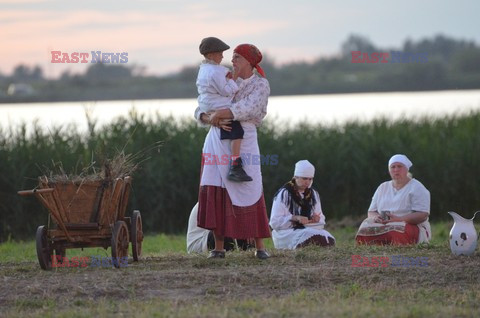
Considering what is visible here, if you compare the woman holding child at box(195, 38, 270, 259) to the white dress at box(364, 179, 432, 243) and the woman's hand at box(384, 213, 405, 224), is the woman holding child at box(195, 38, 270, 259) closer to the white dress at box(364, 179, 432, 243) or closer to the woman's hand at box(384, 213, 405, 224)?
the woman's hand at box(384, 213, 405, 224)

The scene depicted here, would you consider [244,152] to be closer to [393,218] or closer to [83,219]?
[83,219]

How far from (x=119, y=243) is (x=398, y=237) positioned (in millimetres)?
3886

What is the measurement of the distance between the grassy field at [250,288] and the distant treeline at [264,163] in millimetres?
8631

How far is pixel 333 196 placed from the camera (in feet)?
67.2

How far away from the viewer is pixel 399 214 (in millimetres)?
12797

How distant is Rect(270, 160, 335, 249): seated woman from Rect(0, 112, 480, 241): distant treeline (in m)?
6.86

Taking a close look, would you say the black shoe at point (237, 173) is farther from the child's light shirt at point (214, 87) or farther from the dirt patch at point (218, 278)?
the dirt patch at point (218, 278)

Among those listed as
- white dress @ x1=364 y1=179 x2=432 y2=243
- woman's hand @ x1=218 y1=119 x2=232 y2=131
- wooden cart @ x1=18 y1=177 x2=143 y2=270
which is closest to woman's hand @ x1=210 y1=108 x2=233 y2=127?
woman's hand @ x1=218 y1=119 x2=232 y2=131

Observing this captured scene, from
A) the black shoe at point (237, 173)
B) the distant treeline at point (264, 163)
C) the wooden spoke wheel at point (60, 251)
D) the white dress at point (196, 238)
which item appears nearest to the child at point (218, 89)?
the black shoe at point (237, 173)

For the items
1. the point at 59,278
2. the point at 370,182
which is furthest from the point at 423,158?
the point at 59,278

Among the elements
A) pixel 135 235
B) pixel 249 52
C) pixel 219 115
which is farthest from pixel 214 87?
pixel 135 235

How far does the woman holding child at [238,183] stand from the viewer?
10.3m

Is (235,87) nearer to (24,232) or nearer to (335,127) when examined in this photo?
(24,232)

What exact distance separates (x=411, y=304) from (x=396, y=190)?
4.70 m
